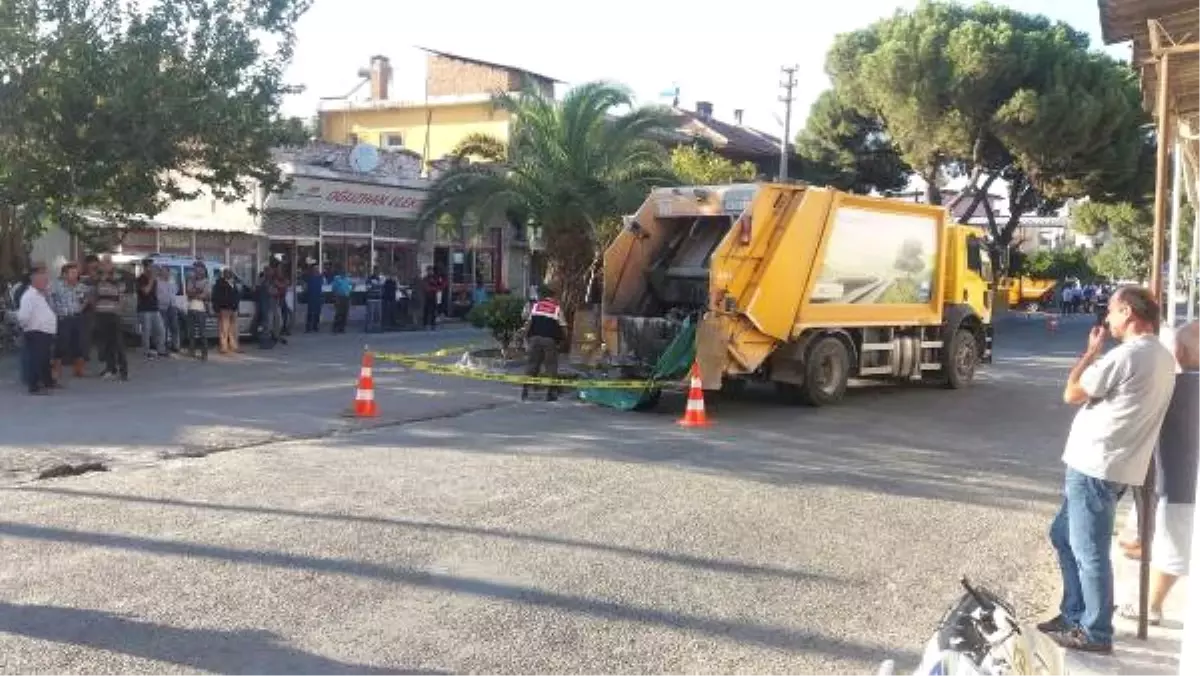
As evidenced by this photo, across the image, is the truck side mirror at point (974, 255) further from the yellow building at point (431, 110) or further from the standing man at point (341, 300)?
the yellow building at point (431, 110)

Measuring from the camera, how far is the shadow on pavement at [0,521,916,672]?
17.6 feet

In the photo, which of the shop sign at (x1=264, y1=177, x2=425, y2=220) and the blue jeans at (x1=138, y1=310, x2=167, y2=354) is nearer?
the blue jeans at (x1=138, y1=310, x2=167, y2=354)

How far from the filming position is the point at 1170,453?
5.54m

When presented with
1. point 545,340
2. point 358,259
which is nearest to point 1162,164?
point 545,340

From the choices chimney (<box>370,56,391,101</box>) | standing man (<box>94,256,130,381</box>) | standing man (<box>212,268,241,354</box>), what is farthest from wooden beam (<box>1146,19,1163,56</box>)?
chimney (<box>370,56,391,101</box>)

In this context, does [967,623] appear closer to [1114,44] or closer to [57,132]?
[1114,44]

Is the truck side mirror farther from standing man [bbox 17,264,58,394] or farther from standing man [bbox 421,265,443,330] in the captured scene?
standing man [bbox 421,265,443,330]

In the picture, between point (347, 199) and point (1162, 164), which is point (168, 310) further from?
point (1162, 164)

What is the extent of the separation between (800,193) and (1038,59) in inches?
942

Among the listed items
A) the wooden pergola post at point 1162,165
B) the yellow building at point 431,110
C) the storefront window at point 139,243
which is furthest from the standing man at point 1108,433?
the yellow building at point 431,110

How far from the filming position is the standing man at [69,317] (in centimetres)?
1495

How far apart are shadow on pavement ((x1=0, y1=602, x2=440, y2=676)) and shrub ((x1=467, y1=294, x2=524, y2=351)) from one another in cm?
1352

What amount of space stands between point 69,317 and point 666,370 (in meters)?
8.00

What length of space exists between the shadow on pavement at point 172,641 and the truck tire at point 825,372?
10001mm
